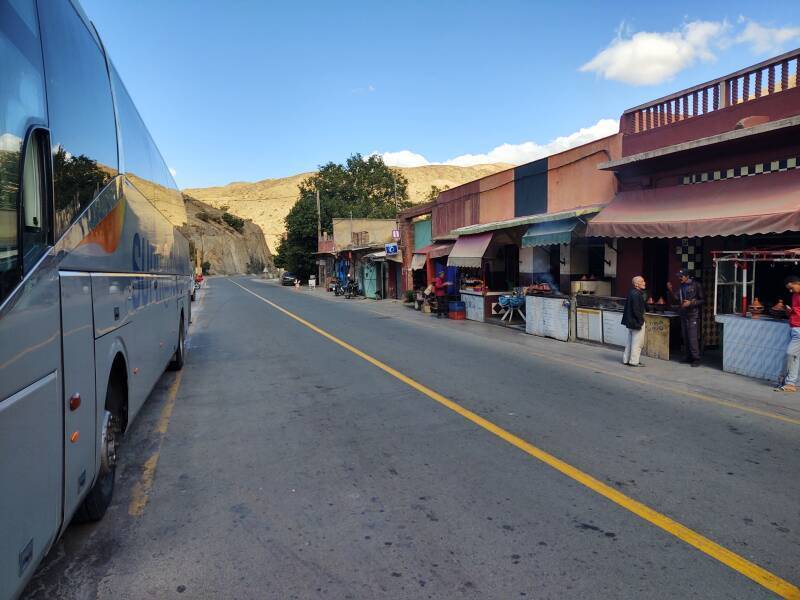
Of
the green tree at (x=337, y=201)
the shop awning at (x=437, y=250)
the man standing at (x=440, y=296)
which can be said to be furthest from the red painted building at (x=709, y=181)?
the green tree at (x=337, y=201)

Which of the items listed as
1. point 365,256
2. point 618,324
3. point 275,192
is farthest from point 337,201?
point 275,192

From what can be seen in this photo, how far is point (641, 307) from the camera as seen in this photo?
33.3 feet

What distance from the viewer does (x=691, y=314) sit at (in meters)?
10.3

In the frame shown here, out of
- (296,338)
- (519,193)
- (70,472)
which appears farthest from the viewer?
(519,193)

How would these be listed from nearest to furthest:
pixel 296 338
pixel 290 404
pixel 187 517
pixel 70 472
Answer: pixel 70 472 → pixel 187 517 → pixel 290 404 → pixel 296 338

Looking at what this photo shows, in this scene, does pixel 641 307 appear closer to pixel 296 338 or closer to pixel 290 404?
pixel 290 404

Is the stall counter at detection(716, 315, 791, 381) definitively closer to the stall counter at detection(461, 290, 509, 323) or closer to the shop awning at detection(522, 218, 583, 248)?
the shop awning at detection(522, 218, 583, 248)

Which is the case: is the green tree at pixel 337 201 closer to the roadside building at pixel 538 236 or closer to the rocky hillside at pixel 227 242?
the rocky hillside at pixel 227 242

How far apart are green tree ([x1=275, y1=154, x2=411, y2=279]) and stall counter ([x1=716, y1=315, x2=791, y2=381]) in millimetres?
51985

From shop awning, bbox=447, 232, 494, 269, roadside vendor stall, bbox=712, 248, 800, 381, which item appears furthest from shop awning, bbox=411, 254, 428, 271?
roadside vendor stall, bbox=712, 248, 800, 381

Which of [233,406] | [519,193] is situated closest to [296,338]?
[233,406]

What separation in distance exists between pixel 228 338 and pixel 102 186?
36.4 ft

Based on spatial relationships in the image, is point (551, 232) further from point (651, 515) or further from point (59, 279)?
point (59, 279)

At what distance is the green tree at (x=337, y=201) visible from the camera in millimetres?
59750
